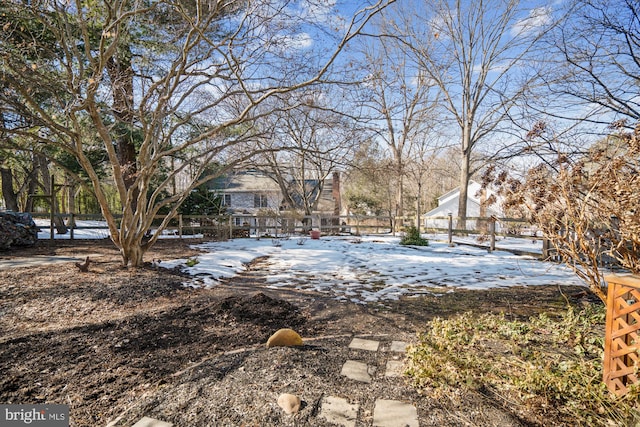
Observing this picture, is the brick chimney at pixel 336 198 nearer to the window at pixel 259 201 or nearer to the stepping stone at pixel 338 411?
the window at pixel 259 201

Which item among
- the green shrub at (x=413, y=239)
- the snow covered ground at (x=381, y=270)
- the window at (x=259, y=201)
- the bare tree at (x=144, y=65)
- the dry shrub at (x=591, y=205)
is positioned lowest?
the snow covered ground at (x=381, y=270)

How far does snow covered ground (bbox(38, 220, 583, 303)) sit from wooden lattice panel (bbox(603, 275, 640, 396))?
2.06 m

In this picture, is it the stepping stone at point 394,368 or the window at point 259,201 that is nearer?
the stepping stone at point 394,368

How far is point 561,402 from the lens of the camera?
1.82 metres

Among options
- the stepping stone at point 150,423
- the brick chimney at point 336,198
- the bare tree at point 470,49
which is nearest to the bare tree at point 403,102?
the bare tree at point 470,49

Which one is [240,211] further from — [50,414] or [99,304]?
[50,414]

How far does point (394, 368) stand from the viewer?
2.26 m

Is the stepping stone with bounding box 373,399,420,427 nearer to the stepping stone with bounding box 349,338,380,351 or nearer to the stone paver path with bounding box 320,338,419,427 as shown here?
the stone paver path with bounding box 320,338,419,427

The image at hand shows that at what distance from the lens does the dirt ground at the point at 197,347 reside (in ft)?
5.80

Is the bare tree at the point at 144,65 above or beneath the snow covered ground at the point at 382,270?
above

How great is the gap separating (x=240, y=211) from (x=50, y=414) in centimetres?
2168

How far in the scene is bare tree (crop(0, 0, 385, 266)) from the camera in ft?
13.8

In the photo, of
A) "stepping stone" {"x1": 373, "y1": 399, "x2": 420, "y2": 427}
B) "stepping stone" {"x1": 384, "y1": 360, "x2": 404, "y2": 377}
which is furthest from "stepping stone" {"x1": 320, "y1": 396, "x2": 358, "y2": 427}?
"stepping stone" {"x1": 384, "y1": 360, "x2": 404, "y2": 377}

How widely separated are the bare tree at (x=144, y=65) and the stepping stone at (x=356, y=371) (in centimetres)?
376
